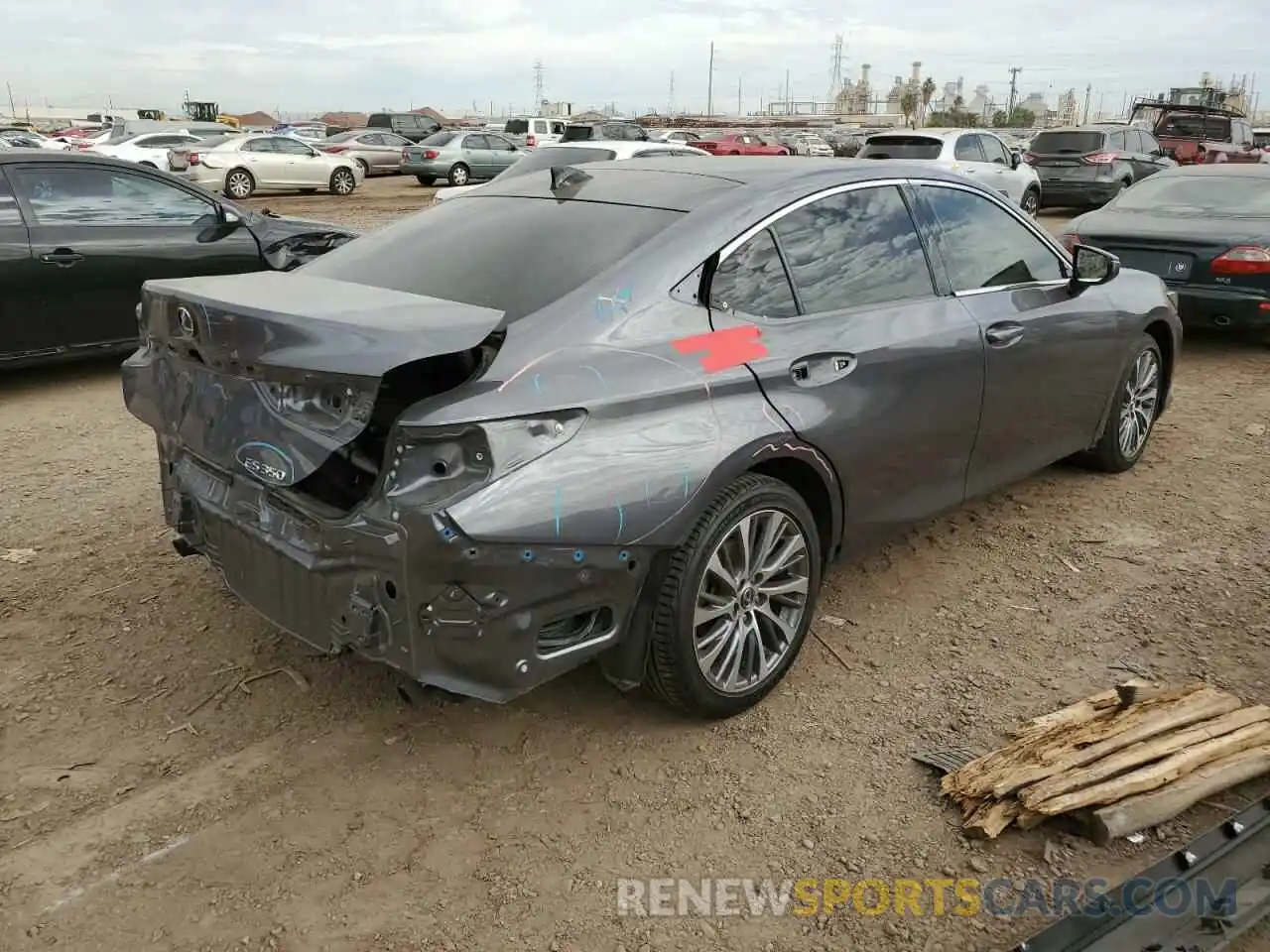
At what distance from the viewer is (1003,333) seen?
3.92 m

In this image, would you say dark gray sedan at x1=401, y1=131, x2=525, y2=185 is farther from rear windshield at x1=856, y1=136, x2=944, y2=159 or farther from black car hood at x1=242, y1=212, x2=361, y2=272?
black car hood at x1=242, y1=212, x2=361, y2=272

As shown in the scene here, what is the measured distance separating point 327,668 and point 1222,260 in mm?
6802

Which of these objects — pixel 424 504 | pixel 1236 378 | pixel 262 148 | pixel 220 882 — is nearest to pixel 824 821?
pixel 424 504

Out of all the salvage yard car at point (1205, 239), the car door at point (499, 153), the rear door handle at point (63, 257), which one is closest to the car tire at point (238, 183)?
the car door at point (499, 153)

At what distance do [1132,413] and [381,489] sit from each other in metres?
4.08

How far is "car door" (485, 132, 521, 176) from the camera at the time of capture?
85.9ft

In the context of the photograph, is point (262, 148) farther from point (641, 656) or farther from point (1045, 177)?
point (641, 656)

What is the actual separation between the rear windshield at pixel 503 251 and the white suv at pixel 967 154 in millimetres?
12749

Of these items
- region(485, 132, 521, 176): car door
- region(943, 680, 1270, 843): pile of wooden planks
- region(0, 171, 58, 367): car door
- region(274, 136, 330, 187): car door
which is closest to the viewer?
region(943, 680, 1270, 843): pile of wooden planks

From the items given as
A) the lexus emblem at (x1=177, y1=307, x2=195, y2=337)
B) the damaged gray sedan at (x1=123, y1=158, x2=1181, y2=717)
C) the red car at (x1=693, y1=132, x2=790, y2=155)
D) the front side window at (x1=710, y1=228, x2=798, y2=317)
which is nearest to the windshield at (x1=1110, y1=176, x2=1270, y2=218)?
the damaged gray sedan at (x1=123, y1=158, x2=1181, y2=717)

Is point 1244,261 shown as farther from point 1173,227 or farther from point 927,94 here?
point 927,94

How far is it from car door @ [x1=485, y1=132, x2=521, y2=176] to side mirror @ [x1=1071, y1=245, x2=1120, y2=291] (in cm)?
2319

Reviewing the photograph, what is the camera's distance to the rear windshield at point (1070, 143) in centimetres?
1783

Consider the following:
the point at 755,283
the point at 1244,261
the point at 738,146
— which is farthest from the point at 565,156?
the point at 738,146
